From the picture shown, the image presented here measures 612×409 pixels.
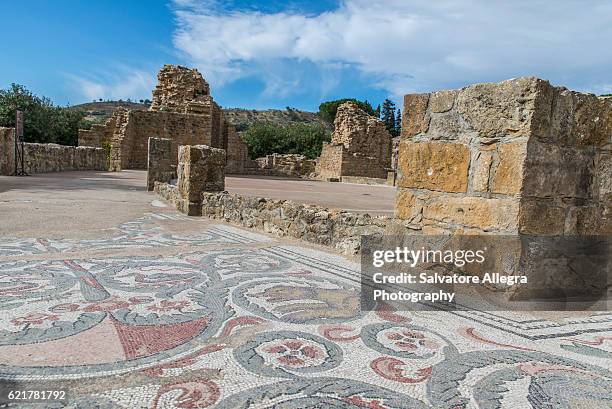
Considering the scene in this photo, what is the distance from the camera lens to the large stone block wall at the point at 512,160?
9.05 feet

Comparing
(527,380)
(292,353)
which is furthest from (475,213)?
(292,353)

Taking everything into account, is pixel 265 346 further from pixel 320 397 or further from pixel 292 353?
pixel 320 397

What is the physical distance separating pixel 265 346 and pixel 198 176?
524 centimetres

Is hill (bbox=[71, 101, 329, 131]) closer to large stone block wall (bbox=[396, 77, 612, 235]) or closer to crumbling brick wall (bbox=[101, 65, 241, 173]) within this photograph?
crumbling brick wall (bbox=[101, 65, 241, 173])

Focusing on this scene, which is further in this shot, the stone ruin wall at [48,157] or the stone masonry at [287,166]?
the stone masonry at [287,166]

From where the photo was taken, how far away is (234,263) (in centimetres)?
369

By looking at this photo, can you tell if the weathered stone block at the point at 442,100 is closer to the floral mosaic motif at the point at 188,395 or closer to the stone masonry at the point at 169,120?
the floral mosaic motif at the point at 188,395

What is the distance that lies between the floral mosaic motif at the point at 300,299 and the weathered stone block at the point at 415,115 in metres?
1.31

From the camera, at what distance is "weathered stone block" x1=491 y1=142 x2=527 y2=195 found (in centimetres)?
274

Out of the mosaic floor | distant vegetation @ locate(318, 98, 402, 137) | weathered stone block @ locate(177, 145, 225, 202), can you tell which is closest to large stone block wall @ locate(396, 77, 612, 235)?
the mosaic floor

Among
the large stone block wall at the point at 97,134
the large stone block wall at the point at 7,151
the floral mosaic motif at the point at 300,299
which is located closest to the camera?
the floral mosaic motif at the point at 300,299

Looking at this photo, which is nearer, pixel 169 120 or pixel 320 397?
pixel 320 397

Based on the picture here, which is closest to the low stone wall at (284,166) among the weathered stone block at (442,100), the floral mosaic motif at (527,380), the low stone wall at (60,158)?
the low stone wall at (60,158)

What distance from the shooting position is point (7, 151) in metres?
14.1
